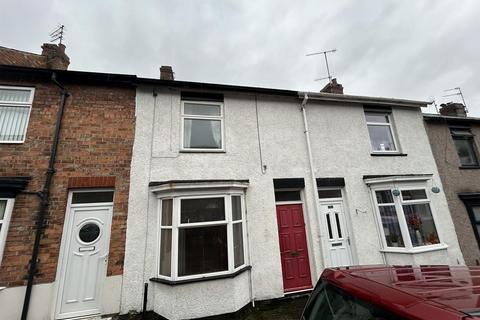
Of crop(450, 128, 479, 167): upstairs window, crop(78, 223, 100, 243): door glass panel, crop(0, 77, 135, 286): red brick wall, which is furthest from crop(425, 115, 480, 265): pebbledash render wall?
crop(78, 223, 100, 243): door glass panel

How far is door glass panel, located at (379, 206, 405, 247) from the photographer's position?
255 inches

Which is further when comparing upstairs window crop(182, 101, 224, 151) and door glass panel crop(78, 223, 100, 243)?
upstairs window crop(182, 101, 224, 151)

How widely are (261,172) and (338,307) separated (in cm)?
464

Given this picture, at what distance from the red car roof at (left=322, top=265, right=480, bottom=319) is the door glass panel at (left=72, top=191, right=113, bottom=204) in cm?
527

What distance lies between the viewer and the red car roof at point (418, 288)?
116cm

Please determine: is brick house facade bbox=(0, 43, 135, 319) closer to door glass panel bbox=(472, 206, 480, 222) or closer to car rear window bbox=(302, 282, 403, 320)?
car rear window bbox=(302, 282, 403, 320)

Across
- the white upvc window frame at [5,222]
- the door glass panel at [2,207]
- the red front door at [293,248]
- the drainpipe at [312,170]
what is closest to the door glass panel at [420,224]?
the drainpipe at [312,170]

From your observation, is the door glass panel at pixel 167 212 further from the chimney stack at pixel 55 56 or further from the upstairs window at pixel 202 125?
the chimney stack at pixel 55 56

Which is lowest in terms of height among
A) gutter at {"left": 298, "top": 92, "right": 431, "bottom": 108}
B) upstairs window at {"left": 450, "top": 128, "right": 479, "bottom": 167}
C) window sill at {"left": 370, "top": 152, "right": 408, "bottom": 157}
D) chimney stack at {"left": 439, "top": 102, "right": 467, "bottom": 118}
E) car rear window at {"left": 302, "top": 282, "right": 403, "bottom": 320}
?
car rear window at {"left": 302, "top": 282, "right": 403, "bottom": 320}

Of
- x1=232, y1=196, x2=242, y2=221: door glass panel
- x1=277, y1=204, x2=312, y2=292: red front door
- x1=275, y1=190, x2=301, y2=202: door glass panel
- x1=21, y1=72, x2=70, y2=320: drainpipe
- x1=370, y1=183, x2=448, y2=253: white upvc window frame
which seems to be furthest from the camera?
x1=275, y1=190, x2=301, y2=202: door glass panel

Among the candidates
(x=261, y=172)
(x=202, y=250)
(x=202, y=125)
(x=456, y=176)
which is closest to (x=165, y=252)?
(x=202, y=250)

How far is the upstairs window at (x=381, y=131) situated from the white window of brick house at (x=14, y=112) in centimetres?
1028

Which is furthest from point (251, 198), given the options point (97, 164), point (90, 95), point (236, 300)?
point (90, 95)

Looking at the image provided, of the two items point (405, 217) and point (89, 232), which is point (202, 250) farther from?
point (405, 217)
